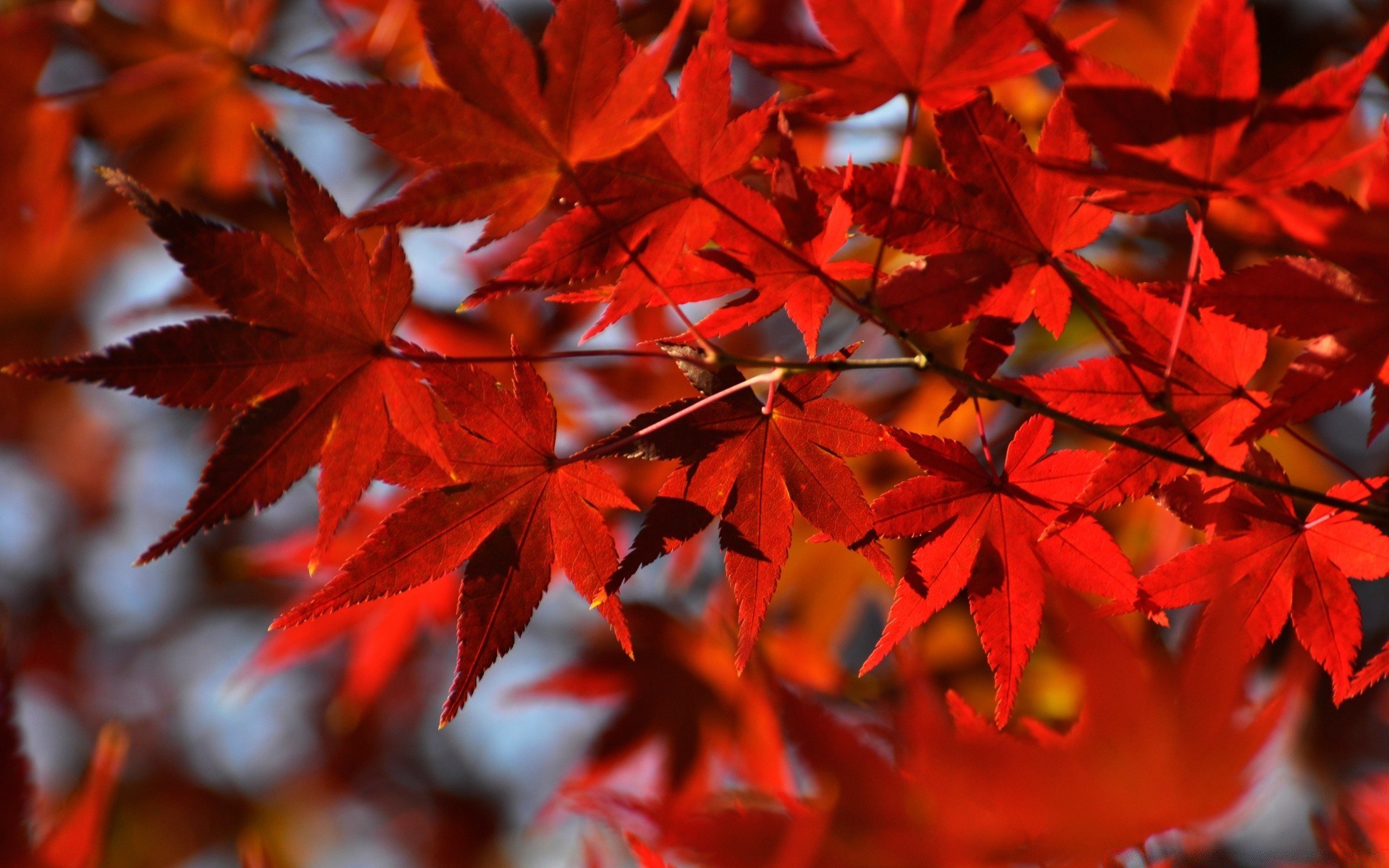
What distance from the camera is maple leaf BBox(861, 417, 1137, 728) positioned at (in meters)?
0.72

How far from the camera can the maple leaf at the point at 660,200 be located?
65cm

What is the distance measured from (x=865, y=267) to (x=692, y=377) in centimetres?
16

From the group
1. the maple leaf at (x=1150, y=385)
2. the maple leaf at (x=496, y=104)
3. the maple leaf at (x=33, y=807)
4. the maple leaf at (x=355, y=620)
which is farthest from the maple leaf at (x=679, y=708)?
the maple leaf at (x=496, y=104)

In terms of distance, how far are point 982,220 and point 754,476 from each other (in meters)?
0.26

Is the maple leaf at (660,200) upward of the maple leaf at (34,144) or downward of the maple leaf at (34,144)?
upward

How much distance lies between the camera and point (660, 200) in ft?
2.24

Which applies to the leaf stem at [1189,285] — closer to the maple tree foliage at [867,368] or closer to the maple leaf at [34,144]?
the maple tree foliage at [867,368]

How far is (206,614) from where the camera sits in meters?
4.01

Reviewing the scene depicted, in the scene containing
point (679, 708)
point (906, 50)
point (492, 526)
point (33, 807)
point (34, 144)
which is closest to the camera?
point (906, 50)

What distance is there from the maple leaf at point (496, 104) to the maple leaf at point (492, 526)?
6.1 inches

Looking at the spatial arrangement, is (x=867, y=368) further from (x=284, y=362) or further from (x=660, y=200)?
(x=284, y=362)

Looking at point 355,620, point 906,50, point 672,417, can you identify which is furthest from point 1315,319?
point 355,620

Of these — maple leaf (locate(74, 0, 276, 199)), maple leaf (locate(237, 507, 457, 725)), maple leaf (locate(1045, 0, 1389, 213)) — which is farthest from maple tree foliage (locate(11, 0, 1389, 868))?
maple leaf (locate(74, 0, 276, 199))

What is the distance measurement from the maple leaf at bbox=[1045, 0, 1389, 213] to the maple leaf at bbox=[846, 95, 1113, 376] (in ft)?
0.15
